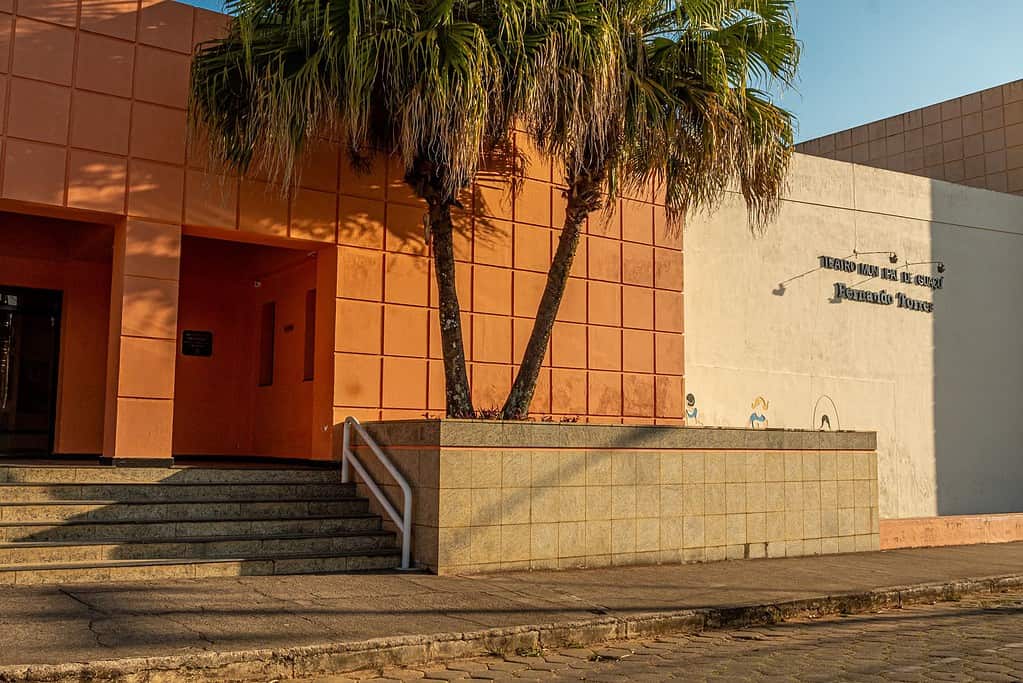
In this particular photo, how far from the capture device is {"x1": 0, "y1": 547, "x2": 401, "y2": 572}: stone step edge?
8.82 m

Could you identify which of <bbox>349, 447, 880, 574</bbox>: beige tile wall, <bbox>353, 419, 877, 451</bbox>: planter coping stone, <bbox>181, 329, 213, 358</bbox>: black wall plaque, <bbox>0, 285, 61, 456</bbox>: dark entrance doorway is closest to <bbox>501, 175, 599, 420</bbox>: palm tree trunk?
<bbox>353, 419, 877, 451</bbox>: planter coping stone

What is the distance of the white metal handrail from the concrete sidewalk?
56cm

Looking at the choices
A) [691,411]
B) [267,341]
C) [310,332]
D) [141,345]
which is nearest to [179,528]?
[141,345]

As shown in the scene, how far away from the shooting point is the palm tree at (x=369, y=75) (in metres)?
10.6

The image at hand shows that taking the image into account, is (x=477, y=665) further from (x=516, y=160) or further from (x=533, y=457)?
(x=516, y=160)

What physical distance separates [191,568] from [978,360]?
58.7ft

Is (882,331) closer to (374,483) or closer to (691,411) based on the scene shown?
(691,411)

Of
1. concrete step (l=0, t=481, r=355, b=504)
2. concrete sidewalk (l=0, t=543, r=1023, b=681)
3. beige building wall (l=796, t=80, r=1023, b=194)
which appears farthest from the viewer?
beige building wall (l=796, t=80, r=1023, b=194)

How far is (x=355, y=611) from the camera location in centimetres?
813

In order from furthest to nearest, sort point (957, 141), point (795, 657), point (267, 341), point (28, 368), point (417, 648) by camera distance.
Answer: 1. point (957, 141)
2. point (267, 341)
3. point (28, 368)
4. point (795, 657)
5. point (417, 648)

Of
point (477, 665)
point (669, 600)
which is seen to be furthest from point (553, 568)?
point (477, 665)

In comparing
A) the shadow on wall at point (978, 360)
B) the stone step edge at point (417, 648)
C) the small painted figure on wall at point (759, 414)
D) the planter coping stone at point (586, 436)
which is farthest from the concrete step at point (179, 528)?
the shadow on wall at point (978, 360)

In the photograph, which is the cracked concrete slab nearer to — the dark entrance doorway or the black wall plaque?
the dark entrance doorway

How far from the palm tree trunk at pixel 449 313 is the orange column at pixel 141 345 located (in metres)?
3.20
